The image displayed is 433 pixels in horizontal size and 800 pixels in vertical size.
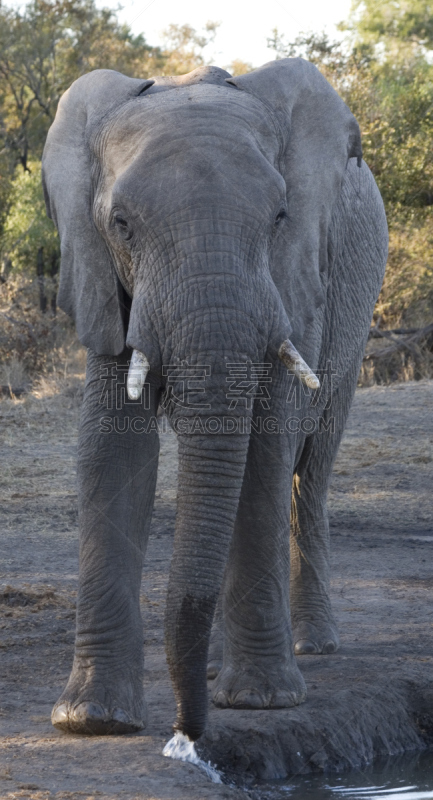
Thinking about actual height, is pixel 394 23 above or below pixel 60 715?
above

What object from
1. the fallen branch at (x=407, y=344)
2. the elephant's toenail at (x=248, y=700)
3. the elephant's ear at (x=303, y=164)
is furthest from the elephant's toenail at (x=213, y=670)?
the fallen branch at (x=407, y=344)

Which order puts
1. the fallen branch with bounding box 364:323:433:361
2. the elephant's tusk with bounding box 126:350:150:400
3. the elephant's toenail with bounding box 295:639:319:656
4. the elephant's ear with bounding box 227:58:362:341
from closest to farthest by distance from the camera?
the elephant's tusk with bounding box 126:350:150:400
the elephant's ear with bounding box 227:58:362:341
the elephant's toenail with bounding box 295:639:319:656
the fallen branch with bounding box 364:323:433:361

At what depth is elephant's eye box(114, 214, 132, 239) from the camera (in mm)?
3604

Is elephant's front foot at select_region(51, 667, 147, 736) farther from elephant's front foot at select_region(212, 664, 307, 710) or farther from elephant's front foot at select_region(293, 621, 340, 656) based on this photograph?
elephant's front foot at select_region(293, 621, 340, 656)

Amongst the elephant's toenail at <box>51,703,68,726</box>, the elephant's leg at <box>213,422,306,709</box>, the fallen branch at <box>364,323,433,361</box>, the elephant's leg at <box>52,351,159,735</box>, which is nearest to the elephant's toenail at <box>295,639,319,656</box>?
the elephant's leg at <box>213,422,306,709</box>

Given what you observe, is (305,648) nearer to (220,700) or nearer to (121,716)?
(220,700)

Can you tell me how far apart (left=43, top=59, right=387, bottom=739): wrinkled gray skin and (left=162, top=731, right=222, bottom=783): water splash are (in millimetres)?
205

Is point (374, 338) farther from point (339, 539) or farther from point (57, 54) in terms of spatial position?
point (57, 54)

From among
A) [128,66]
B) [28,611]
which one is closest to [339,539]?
[28,611]

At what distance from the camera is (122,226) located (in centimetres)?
363

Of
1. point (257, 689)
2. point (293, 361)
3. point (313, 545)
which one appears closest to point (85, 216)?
point (293, 361)

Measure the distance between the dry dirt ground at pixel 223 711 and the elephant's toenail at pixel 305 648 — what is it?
0.08 meters

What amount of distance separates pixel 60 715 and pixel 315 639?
5.22 ft

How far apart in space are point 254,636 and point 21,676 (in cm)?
118
